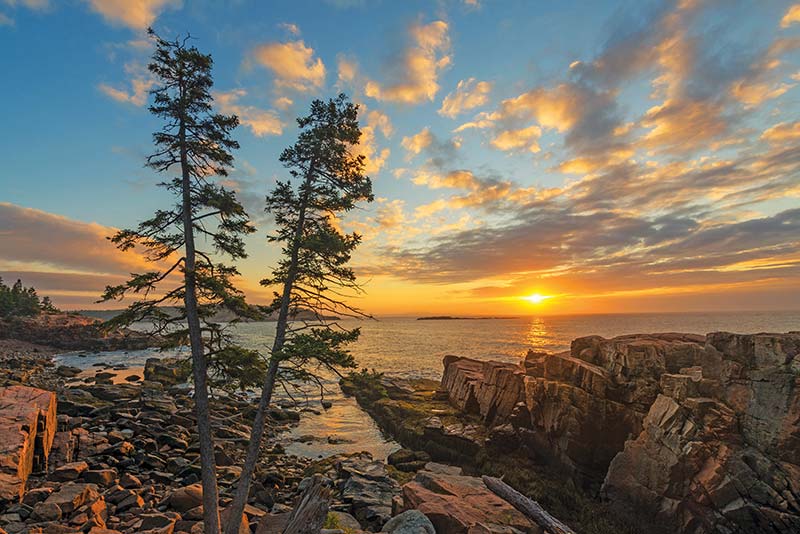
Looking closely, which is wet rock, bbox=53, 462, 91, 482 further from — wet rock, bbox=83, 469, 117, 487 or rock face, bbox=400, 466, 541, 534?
rock face, bbox=400, 466, 541, 534

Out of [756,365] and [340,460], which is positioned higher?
[756,365]

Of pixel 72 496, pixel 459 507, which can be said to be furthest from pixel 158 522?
pixel 459 507

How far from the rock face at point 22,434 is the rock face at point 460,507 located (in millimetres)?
12976

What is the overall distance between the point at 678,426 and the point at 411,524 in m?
14.2

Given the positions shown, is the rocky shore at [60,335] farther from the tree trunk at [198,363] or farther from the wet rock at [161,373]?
the tree trunk at [198,363]

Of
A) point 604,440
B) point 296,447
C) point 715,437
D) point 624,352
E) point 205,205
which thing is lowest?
point 296,447

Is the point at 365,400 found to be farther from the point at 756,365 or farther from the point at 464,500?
the point at 756,365

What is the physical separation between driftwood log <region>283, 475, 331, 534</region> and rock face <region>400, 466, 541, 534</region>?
327cm

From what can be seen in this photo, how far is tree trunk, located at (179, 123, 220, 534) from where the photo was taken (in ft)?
41.5

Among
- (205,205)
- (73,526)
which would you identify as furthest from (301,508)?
(205,205)

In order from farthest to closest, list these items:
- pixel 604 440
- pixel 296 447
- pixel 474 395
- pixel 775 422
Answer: pixel 474 395 → pixel 296 447 → pixel 604 440 → pixel 775 422

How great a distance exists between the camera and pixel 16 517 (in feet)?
37.5

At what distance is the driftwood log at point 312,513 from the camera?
9.53 metres

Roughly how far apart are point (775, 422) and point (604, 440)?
784 cm
